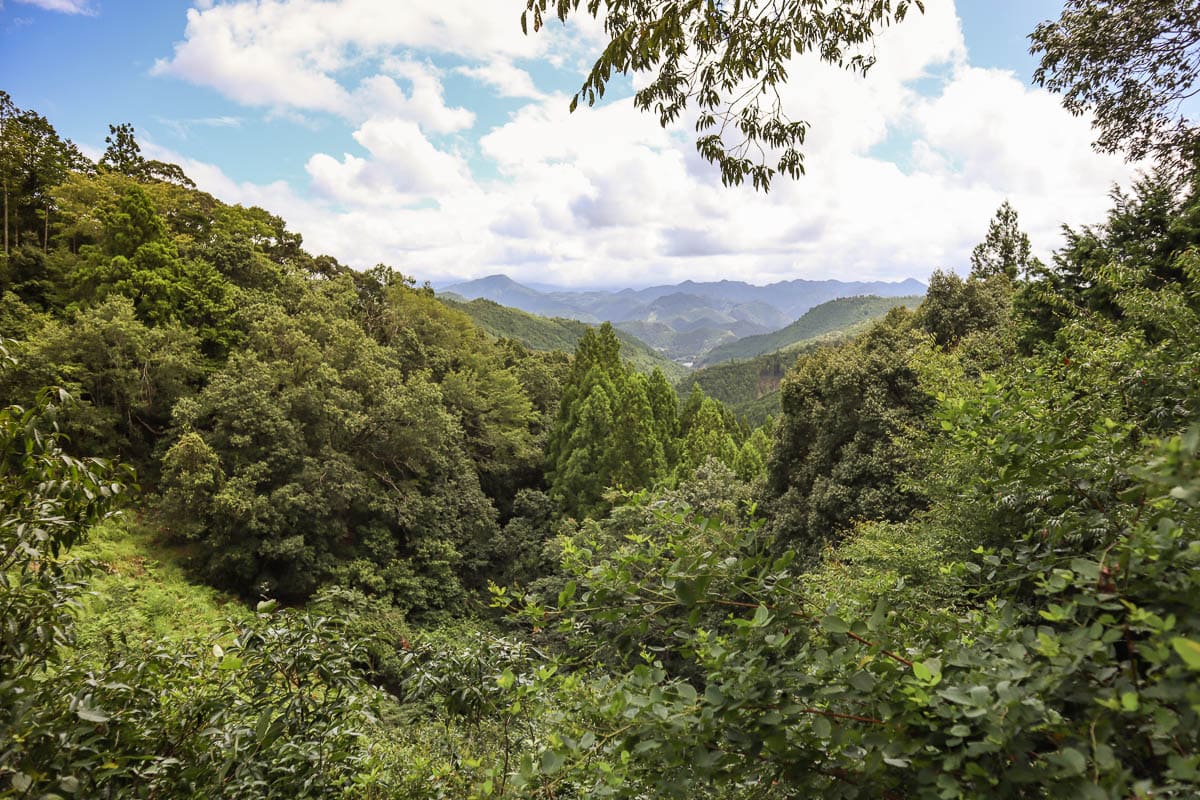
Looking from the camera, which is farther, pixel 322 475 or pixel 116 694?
pixel 322 475

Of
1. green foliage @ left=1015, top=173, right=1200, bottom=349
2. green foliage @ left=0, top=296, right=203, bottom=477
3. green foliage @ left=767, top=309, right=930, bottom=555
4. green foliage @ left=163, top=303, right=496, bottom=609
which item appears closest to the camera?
green foliage @ left=1015, top=173, right=1200, bottom=349

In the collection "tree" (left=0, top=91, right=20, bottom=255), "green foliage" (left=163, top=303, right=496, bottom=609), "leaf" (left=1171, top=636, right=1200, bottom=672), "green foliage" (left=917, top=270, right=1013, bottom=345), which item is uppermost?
"tree" (left=0, top=91, right=20, bottom=255)

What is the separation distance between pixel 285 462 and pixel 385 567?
162 inches

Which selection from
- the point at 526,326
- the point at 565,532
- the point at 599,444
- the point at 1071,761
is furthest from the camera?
the point at 526,326

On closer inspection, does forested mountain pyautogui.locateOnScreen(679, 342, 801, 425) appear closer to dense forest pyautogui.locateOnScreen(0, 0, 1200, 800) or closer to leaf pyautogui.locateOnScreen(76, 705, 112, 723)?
dense forest pyautogui.locateOnScreen(0, 0, 1200, 800)

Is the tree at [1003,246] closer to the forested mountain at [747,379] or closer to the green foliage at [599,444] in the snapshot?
the green foliage at [599,444]

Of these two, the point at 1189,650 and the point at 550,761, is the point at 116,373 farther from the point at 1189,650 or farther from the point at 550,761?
the point at 1189,650

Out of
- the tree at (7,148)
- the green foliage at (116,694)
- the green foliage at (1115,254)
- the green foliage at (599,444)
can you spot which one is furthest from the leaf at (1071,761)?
the tree at (7,148)

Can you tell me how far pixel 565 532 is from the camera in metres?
17.9

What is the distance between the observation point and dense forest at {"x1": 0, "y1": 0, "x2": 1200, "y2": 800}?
1277 millimetres

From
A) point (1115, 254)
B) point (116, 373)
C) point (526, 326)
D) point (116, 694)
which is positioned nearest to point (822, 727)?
point (116, 694)

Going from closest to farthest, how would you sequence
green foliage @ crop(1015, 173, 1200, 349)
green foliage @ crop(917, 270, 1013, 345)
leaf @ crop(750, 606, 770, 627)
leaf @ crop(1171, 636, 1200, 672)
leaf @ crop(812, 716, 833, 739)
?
leaf @ crop(1171, 636, 1200, 672)
leaf @ crop(812, 716, 833, 739)
leaf @ crop(750, 606, 770, 627)
green foliage @ crop(1015, 173, 1200, 349)
green foliage @ crop(917, 270, 1013, 345)

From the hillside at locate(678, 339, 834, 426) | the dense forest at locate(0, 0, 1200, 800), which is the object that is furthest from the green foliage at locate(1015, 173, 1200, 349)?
the hillside at locate(678, 339, 834, 426)

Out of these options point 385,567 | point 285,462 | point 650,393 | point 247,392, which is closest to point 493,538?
point 385,567
